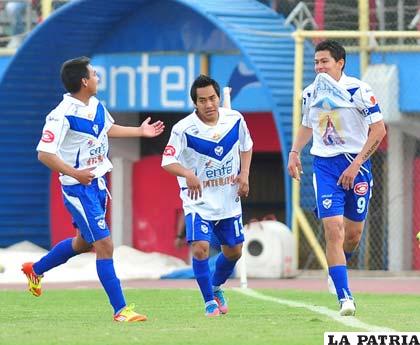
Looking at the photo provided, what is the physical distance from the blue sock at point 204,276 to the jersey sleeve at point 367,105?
168 cm

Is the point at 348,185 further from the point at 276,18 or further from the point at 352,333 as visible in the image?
the point at 276,18

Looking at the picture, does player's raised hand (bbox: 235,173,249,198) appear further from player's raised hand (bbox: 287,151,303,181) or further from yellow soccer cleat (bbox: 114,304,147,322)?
yellow soccer cleat (bbox: 114,304,147,322)

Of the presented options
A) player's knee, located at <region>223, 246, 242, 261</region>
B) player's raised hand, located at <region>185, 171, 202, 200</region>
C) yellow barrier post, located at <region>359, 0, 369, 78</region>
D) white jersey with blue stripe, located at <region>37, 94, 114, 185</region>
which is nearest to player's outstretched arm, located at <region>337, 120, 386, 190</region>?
player's knee, located at <region>223, 246, 242, 261</region>

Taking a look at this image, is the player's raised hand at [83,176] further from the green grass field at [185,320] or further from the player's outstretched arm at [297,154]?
the player's outstretched arm at [297,154]

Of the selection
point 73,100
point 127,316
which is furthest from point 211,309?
point 73,100

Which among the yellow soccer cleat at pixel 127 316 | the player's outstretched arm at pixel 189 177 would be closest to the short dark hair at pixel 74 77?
the player's outstretched arm at pixel 189 177

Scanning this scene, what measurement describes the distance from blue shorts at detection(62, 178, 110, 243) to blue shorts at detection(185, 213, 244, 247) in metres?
0.73

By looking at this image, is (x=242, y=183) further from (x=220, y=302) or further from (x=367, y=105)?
(x=367, y=105)

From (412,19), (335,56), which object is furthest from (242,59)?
(335,56)

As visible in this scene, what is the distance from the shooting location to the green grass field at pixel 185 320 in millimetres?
10414

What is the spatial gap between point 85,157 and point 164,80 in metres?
11.1

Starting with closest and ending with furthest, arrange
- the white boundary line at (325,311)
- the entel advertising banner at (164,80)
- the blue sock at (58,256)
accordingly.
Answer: the white boundary line at (325,311) → the blue sock at (58,256) → the entel advertising banner at (164,80)

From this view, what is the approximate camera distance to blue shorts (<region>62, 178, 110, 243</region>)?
12.2 metres

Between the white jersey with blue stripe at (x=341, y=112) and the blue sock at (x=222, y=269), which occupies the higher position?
the white jersey with blue stripe at (x=341, y=112)
